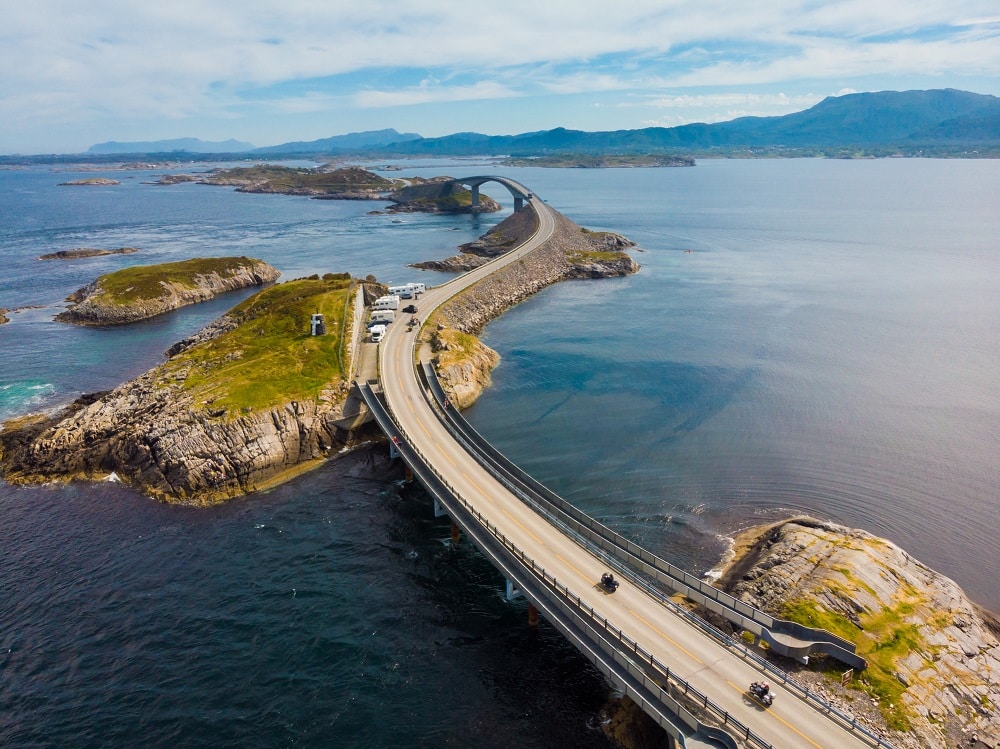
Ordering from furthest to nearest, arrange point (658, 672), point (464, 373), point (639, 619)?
1. point (464, 373)
2. point (639, 619)
3. point (658, 672)

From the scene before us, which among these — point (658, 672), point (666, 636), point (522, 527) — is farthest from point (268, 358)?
point (658, 672)

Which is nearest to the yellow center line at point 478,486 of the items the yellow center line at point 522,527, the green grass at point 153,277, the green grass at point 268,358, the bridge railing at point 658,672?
the yellow center line at point 522,527

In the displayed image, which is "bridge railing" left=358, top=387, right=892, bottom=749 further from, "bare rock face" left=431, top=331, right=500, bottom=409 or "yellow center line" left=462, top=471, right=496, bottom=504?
"bare rock face" left=431, top=331, right=500, bottom=409

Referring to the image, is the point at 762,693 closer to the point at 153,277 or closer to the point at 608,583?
the point at 608,583

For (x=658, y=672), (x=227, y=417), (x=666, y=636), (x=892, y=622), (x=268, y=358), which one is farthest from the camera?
(x=268, y=358)

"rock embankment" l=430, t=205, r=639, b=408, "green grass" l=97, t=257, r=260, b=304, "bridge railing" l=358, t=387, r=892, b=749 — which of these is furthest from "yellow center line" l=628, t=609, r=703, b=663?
"green grass" l=97, t=257, r=260, b=304

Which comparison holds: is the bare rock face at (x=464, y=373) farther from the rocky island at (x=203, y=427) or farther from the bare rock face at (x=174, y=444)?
the bare rock face at (x=174, y=444)

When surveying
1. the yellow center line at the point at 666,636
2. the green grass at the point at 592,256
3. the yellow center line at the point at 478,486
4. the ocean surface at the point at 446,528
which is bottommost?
the ocean surface at the point at 446,528
